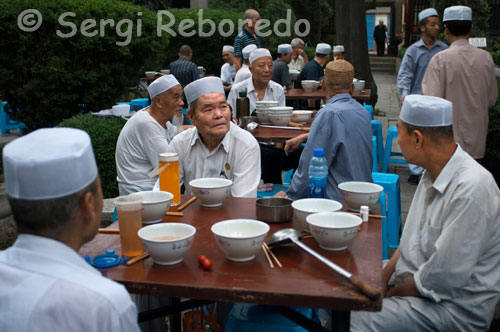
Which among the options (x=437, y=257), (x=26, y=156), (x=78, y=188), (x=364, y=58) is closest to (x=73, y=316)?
(x=78, y=188)

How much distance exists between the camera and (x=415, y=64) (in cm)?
747

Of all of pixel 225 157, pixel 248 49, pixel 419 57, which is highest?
pixel 248 49

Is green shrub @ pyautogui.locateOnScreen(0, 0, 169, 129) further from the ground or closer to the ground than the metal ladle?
further from the ground

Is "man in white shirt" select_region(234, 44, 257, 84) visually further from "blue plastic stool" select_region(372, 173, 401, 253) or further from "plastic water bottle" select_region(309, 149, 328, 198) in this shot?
"plastic water bottle" select_region(309, 149, 328, 198)

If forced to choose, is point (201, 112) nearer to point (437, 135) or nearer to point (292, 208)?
point (292, 208)

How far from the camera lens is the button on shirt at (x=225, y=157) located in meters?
3.75

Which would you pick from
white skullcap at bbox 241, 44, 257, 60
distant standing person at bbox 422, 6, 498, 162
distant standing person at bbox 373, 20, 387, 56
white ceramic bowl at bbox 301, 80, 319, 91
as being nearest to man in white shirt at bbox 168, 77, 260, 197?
distant standing person at bbox 422, 6, 498, 162

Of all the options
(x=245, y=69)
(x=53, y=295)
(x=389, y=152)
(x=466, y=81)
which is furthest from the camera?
(x=245, y=69)

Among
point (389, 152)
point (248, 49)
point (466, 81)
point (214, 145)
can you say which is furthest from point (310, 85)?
point (214, 145)

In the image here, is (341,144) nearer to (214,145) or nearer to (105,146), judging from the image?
(214,145)

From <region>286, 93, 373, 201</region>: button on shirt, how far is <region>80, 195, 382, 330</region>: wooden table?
49.3 inches

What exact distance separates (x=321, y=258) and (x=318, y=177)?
955 millimetres

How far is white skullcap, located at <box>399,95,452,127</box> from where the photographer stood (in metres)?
2.65

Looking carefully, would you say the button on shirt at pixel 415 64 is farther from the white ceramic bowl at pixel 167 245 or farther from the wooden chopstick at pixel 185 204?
the white ceramic bowl at pixel 167 245
